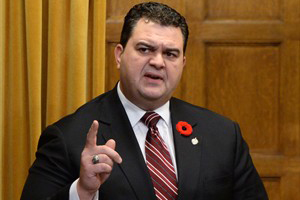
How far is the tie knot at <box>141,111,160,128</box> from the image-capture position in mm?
1837

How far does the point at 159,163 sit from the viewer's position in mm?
1776

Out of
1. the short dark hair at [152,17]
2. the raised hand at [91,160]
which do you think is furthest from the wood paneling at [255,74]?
the raised hand at [91,160]

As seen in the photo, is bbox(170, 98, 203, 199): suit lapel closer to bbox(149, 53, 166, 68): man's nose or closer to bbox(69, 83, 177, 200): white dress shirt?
bbox(69, 83, 177, 200): white dress shirt

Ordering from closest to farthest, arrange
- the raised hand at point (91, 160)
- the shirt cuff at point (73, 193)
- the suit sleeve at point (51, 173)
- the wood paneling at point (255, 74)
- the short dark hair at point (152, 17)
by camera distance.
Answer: the raised hand at point (91, 160) → the shirt cuff at point (73, 193) → the suit sleeve at point (51, 173) → the short dark hair at point (152, 17) → the wood paneling at point (255, 74)

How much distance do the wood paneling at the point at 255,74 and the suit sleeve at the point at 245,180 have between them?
484 millimetres

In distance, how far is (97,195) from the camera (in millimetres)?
1626

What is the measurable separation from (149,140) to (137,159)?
92 millimetres

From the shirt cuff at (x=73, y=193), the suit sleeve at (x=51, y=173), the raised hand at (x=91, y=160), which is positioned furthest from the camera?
the suit sleeve at (x=51, y=173)

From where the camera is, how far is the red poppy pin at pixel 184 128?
187 centimetres

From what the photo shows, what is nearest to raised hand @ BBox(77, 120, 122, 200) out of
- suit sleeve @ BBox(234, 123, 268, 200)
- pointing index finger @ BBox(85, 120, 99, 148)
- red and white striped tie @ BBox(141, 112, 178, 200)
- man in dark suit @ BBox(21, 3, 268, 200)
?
pointing index finger @ BBox(85, 120, 99, 148)

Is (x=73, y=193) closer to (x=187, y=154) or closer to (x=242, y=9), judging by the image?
(x=187, y=154)

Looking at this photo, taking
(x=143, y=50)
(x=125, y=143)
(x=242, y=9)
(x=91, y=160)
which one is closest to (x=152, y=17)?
(x=143, y=50)

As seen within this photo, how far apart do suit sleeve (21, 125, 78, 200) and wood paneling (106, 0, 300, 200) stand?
80 centimetres

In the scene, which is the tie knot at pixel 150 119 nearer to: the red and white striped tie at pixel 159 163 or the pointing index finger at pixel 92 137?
the red and white striped tie at pixel 159 163
